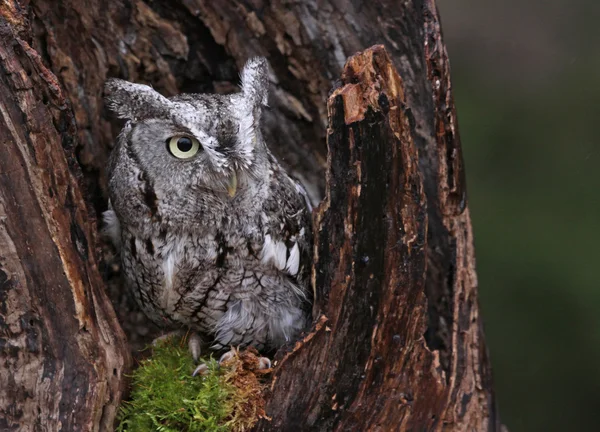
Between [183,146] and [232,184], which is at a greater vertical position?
[183,146]

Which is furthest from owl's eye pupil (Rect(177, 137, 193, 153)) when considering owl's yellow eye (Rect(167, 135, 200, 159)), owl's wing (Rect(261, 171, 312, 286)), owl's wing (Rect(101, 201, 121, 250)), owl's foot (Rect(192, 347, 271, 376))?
owl's foot (Rect(192, 347, 271, 376))

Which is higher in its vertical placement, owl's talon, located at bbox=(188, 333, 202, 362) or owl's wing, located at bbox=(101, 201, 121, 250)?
owl's wing, located at bbox=(101, 201, 121, 250)

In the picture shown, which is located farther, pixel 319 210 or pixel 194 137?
pixel 319 210

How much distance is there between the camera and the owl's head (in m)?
1.99

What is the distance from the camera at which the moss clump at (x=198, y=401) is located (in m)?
2.12

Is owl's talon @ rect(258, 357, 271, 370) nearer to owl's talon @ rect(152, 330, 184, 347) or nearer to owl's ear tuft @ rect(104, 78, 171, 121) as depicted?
owl's talon @ rect(152, 330, 184, 347)

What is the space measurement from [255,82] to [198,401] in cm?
102

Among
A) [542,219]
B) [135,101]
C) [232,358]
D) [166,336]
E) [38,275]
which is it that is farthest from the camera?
[542,219]

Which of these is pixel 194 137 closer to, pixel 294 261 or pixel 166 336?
pixel 294 261

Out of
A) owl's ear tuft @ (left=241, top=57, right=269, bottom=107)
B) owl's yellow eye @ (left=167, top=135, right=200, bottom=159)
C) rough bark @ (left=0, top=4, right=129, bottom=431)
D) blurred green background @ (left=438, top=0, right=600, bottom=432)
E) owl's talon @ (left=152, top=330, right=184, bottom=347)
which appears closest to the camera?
rough bark @ (left=0, top=4, right=129, bottom=431)

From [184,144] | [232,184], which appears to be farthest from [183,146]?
[232,184]

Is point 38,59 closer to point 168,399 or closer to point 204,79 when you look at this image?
point 204,79

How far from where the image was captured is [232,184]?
205cm

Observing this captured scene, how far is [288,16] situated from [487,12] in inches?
76.1
